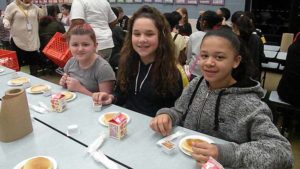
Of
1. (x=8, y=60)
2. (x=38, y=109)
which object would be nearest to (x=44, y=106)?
(x=38, y=109)

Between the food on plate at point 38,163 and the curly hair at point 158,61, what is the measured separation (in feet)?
2.78

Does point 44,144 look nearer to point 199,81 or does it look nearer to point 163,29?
point 199,81

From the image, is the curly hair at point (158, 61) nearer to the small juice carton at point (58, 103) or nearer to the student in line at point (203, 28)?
the small juice carton at point (58, 103)

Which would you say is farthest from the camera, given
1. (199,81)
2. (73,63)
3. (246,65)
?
(73,63)

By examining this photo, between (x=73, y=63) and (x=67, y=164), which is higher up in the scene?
(x=73, y=63)

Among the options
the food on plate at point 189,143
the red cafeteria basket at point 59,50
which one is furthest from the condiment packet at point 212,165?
the red cafeteria basket at point 59,50

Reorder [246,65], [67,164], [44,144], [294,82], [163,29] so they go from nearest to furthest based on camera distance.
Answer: [67,164], [44,144], [246,65], [163,29], [294,82]

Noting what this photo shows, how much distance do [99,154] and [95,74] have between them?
96 centimetres

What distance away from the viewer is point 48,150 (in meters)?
1.12

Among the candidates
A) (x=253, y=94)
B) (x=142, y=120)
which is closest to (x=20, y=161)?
(x=142, y=120)

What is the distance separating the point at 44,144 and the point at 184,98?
77 centimetres

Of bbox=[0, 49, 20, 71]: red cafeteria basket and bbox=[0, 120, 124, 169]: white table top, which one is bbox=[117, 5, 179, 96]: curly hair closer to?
bbox=[0, 120, 124, 169]: white table top

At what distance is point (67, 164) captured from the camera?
3.34ft

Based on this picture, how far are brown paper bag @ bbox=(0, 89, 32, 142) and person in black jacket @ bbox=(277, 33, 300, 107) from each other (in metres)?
2.16
